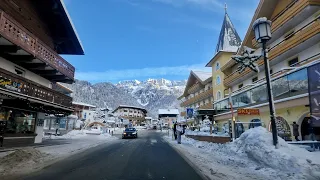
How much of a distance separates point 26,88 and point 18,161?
7304 millimetres

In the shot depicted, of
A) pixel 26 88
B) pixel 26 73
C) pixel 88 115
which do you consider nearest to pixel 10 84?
pixel 26 88

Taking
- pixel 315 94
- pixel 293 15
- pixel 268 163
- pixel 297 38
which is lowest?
pixel 268 163

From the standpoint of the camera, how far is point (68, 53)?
2652cm

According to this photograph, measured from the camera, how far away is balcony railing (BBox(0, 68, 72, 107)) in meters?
13.2

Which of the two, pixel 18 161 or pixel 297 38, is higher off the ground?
pixel 297 38

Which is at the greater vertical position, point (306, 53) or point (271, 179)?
point (306, 53)

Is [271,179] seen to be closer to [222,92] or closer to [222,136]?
[222,136]

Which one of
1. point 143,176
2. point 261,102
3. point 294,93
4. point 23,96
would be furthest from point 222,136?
point 23,96

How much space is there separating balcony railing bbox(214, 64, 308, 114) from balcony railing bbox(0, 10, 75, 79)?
16.6 meters

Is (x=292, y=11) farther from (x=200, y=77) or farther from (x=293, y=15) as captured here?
(x=200, y=77)

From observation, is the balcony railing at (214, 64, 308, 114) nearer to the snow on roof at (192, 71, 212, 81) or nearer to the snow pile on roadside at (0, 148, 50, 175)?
the snow pile on roadside at (0, 148, 50, 175)

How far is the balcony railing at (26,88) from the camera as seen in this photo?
43.3 feet

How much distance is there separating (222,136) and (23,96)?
13.9 m

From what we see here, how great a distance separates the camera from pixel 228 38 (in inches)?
1481
